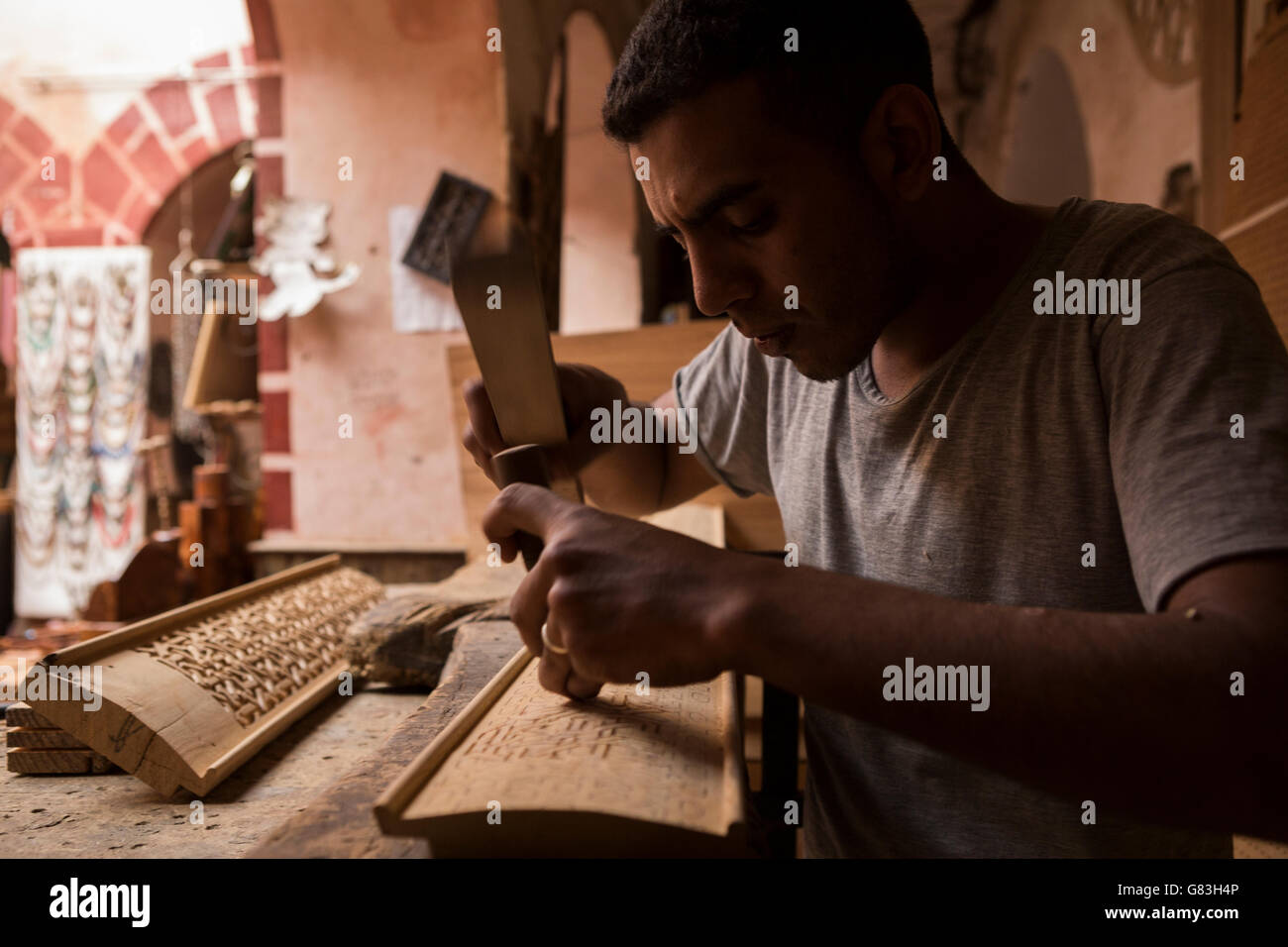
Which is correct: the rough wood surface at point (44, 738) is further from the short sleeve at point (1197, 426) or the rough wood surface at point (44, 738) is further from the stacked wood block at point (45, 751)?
the short sleeve at point (1197, 426)

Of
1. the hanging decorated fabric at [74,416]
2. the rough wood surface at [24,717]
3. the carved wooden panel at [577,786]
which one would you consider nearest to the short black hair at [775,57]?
the carved wooden panel at [577,786]

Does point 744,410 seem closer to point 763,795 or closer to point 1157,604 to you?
point 763,795

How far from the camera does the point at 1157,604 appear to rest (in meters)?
0.69

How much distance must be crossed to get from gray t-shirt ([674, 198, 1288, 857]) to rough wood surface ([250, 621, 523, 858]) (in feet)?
1.35

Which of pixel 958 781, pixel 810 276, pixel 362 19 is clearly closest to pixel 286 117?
pixel 362 19

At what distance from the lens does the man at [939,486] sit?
635mm

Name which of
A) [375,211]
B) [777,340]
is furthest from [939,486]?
[375,211]

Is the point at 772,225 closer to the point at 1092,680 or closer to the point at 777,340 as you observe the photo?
the point at 777,340

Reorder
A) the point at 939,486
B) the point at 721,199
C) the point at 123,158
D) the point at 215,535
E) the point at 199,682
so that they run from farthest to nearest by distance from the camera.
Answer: the point at 123,158, the point at 215,535, the point at 199,682, the point at 939,486, the point at 721,199

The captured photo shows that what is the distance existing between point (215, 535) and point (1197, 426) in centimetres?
396

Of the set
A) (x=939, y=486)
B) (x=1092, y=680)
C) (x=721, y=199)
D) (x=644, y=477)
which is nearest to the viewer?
(x=1092, y=680)

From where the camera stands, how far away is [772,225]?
0.90 meters

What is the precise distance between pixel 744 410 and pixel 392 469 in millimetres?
2740
